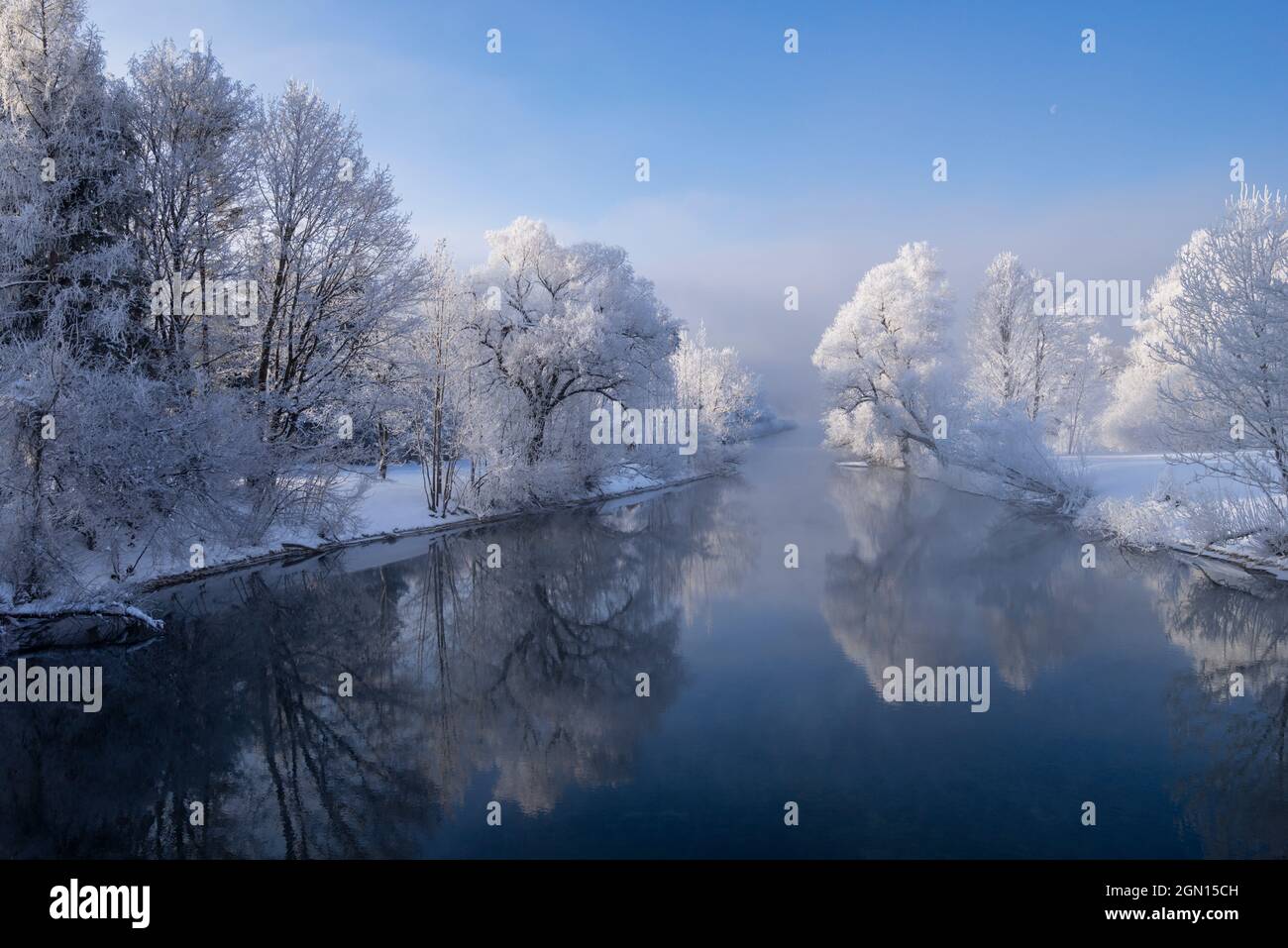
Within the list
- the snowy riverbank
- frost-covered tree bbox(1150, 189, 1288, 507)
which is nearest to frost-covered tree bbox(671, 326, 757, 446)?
the snowy riverbank

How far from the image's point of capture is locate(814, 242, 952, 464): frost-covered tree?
139 ft

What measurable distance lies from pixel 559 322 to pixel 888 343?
24.4m

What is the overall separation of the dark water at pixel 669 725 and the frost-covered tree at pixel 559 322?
14.3 meters

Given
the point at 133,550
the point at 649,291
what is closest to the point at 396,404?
the point at 133,550

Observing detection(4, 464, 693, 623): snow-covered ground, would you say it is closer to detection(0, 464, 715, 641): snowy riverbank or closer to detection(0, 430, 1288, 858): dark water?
detection(0, 464, 715, 641): snowy riverbank

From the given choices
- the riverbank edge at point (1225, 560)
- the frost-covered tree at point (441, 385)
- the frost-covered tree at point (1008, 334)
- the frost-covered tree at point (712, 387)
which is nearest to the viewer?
the riverbank edge at point (1225, 560)

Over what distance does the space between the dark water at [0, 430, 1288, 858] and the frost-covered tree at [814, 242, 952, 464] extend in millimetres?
27538

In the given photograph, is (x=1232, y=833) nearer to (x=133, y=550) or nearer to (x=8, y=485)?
(x=8, y=485)

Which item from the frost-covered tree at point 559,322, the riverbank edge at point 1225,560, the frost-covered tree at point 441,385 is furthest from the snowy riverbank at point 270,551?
the riverbank edge at point 1225,560

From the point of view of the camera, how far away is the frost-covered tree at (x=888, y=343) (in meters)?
42.5

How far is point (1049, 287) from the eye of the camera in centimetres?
3862

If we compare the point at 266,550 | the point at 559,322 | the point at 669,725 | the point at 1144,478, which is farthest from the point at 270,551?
the point at 1144,478

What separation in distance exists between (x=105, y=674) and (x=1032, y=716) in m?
11.6

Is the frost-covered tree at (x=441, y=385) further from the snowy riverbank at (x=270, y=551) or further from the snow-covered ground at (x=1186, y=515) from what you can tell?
the snow-covered ground at (x=1186, y=515)
